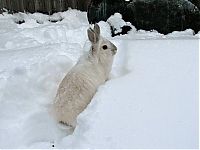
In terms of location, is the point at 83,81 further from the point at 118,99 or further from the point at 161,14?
the point at 161,14

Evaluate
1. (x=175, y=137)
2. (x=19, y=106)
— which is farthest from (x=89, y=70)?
(x=175, y=137)

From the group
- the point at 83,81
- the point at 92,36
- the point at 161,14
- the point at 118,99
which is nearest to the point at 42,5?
the point at 161,14

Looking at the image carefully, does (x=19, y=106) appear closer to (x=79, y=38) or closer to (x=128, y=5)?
(x=79, y=38)

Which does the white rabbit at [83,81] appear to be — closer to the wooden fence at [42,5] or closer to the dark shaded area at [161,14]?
the dark shaded area at [161,14]

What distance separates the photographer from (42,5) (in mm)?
9305

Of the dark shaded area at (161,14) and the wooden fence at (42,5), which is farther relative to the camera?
the wooden fence at (42,5)

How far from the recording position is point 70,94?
4176 mm

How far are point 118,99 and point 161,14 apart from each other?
145 inches

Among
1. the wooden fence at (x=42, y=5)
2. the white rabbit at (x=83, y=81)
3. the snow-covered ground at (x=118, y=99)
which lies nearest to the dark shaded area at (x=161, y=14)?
the snow-covered ground at (x=118, y=99)

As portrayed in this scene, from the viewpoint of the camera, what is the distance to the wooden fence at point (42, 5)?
9266 millimetres

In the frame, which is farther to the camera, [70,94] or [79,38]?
[79,38]

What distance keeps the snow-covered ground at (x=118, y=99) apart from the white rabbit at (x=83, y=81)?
14 cm

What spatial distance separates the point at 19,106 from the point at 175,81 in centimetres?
156

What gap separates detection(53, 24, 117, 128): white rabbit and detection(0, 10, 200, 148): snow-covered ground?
143 mm
